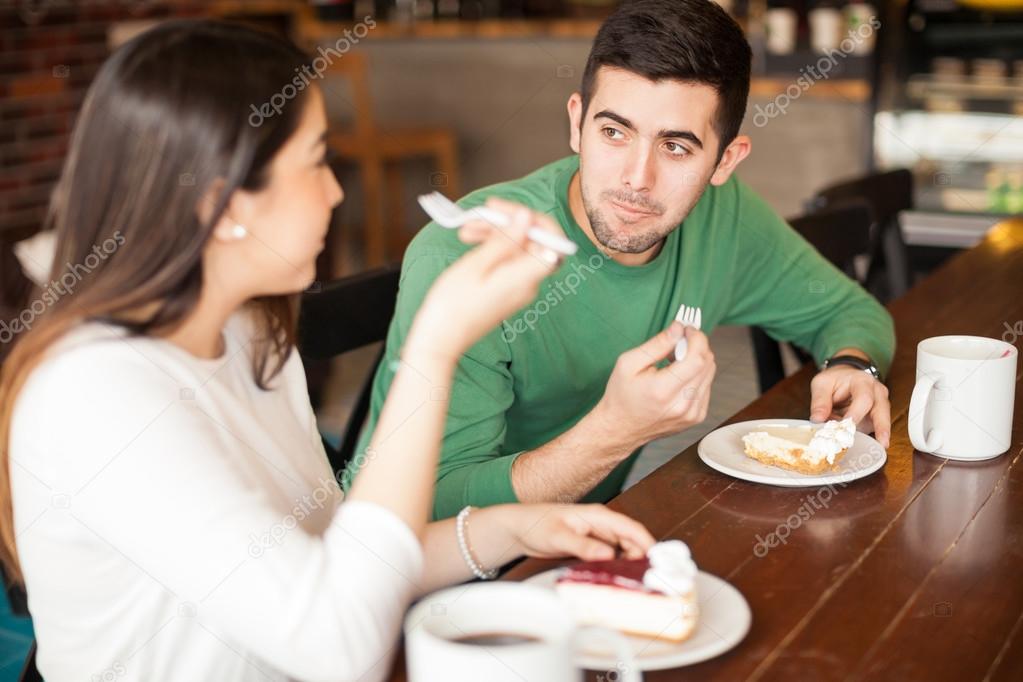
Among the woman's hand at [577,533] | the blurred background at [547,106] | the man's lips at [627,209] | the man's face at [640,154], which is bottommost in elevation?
the blurred background at [547,106]

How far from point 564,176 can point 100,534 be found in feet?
3.12

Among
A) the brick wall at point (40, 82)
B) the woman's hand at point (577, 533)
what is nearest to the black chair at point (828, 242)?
the woman's hand at point (577, 533)

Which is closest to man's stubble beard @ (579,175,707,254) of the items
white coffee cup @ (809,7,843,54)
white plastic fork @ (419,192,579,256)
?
white plastic fork @ (419,192,579,256)

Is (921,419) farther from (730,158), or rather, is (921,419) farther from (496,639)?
(496,639)

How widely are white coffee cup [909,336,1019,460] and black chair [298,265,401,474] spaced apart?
76cm

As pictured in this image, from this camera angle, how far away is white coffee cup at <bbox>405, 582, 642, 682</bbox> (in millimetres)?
748

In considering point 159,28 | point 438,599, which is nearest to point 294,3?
point 159,28

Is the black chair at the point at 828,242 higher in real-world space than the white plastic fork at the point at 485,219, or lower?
lower

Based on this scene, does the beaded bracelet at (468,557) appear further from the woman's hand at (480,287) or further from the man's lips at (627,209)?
the man's lips at (627,209)

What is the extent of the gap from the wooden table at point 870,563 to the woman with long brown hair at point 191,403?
0.14 m

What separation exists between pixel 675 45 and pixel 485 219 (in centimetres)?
68

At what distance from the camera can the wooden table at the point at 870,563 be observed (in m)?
0.96

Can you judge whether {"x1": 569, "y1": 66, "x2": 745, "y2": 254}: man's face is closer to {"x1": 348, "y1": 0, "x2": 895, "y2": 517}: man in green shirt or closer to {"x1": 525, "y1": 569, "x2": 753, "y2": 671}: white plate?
{"x1": 348, "y1": 0, "x2": 895, "y2": 517}: man in green shirt

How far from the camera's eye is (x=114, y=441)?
37.0 inches
